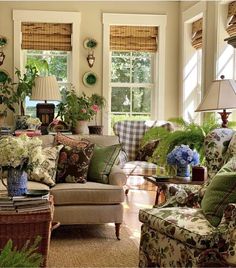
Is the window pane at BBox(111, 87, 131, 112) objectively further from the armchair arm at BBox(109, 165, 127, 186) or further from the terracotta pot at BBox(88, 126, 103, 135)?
the armchair arm at BBox(109, 165, 127, 186)

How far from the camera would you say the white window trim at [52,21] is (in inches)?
268

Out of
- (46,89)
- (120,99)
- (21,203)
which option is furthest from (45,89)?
(21,203)

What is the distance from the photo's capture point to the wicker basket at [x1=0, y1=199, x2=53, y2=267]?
315 cm

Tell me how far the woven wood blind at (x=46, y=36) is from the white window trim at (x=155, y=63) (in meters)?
0.55

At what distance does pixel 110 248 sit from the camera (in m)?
3.86

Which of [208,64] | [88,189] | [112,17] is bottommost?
[88,189]

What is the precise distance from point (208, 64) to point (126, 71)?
1.84 m

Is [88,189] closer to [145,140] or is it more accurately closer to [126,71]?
[145,140]

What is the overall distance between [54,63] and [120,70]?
100 centimetres

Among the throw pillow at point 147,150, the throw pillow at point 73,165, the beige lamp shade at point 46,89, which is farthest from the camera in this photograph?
the throw pillow at point 147,150

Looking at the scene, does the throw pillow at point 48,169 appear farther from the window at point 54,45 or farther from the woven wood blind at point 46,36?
the woven wood blind at point 46,36

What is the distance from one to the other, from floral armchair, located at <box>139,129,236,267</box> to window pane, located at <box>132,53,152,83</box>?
3.71 m

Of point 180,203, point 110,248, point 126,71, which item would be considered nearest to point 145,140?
point 126,71

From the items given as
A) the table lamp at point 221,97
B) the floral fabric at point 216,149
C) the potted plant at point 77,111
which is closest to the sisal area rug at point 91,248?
the floral fabric at point 216,149
